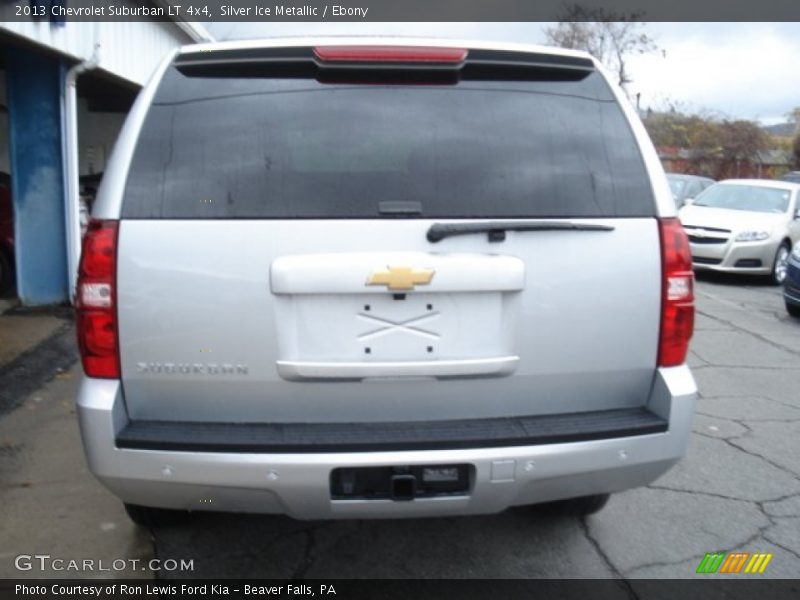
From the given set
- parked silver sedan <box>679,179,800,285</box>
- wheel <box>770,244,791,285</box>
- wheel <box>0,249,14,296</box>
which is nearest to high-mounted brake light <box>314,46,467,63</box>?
wheel <box>0,249,14,296</box>

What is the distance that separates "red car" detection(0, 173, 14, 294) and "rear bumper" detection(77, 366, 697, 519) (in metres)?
7.14

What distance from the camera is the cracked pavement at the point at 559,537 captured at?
3.31 meters

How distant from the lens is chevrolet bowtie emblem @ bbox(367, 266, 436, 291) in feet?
8.11

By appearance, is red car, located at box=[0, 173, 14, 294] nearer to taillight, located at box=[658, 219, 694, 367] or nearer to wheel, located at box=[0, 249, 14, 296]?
wheel, located at box=[0, 249, 14, 296]

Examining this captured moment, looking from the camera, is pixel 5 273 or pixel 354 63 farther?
pixel 5 273

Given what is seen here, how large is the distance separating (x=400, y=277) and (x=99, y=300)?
3.24 feet

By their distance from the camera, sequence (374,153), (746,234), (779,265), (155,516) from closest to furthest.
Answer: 1. (374,153)
2. (155,516)
3. (746,234)
4. (779,265)

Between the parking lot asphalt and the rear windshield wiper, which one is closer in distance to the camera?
the rear windshield wiper

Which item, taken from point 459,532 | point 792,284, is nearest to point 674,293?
point 459,532

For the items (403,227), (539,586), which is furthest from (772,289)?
(403,227)

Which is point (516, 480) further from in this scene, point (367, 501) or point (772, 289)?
point (772, 289)

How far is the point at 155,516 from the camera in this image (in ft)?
11.0

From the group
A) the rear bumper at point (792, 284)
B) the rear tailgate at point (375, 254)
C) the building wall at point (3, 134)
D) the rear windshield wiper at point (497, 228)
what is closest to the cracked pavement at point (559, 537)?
the rear tailgate at point (375, 254)

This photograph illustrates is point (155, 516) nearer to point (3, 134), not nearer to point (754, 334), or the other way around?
point (754, 334)
